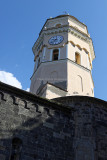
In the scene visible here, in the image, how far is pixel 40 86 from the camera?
58.9 feet

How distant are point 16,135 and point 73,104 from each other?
368 cm

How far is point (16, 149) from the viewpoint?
28.3 feet

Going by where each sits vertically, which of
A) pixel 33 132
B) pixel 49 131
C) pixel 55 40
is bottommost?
pixel 33 132

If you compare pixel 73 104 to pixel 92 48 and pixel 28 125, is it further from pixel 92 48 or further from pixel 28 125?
pixel 92 48

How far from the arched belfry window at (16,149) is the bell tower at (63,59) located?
7.14 meters

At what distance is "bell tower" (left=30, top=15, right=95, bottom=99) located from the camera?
57.0 feet

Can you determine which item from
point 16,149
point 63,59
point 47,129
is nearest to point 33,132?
point 47,129

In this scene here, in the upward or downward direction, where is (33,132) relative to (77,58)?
downward

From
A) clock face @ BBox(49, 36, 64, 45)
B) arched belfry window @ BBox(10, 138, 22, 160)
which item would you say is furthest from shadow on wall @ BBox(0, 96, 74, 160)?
clock face @ BBox(49, 36, 64, 45)

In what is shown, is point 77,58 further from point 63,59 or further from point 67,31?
point 67,31

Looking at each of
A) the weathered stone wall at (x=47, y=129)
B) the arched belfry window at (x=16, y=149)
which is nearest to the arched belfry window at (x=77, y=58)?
the weathered stone wall at (x=47, y=129)

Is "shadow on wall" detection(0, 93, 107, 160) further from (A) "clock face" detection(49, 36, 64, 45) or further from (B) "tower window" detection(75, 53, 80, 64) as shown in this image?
(A) "clock face" detection(49, 36, 64, 45)

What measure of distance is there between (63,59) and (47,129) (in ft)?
33.4

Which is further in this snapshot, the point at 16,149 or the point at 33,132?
the point at 33,132
